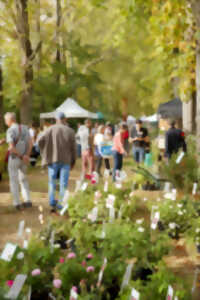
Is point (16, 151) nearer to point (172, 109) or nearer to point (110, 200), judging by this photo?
point (110, 200)

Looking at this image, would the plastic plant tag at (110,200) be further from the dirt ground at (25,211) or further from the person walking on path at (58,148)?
the person walking on path at (58,148)

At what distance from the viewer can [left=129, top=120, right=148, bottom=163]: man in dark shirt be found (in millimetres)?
12398

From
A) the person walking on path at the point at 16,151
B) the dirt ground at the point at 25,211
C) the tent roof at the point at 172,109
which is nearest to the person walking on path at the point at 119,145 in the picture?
→ the dirt ground at the point at 25,211

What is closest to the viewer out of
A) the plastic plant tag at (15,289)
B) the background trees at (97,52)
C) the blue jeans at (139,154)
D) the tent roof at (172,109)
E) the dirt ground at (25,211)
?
the plastic plant tag at (15,289)

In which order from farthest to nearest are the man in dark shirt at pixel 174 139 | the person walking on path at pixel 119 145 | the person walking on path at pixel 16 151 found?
the man in dark shirt at pixel 174 139, the person walking on path at pixel 119 145, the person walking on path at pixel 16 151

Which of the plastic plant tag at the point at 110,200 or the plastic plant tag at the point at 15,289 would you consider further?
the plastic plant tag at the point at 110,200

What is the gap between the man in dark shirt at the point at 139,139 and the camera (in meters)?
12.4

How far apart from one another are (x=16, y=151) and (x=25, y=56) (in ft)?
36.7

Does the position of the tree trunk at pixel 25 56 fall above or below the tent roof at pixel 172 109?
above

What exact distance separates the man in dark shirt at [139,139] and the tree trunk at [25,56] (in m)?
6.98

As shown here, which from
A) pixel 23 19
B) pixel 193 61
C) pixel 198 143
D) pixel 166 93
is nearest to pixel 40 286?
pixel 198 143

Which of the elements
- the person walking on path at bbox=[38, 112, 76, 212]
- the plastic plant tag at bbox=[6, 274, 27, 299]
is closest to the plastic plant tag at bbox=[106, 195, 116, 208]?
the plastic plant tag at bbox=[6, 274, 27, 299]

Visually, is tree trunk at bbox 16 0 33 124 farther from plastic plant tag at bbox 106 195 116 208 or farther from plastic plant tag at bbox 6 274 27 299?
plastic plant tag at bbox 6 274 27 299

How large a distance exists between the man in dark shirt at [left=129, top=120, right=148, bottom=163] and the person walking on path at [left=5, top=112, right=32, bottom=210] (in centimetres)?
512
